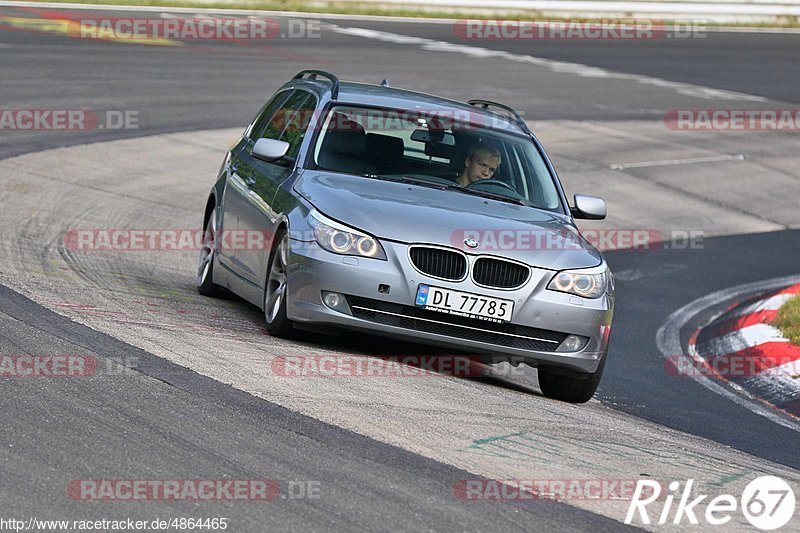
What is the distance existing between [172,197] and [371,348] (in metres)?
7.63

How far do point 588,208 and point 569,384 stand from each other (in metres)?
1.40

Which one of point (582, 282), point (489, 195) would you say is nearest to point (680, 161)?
point (489, 195)

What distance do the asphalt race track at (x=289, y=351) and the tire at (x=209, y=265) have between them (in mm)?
185

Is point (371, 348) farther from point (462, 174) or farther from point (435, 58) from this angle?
point (435, 58)

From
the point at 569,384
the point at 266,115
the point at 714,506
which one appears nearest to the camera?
the point at 714,506

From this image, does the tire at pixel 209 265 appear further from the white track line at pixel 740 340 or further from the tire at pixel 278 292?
the white track line at pixel 740 340

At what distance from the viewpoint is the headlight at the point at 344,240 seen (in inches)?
311

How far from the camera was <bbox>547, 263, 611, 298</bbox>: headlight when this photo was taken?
8.09m

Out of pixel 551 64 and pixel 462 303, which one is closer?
pixel 462 303

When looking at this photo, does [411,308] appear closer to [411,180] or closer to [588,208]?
[411,180]

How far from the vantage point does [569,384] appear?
336 inches

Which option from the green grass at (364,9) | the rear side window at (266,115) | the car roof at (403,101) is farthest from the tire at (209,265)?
the green grass at (364,9)

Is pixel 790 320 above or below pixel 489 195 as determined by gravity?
below

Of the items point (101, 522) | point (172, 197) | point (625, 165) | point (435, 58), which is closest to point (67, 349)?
point (101, 522)
